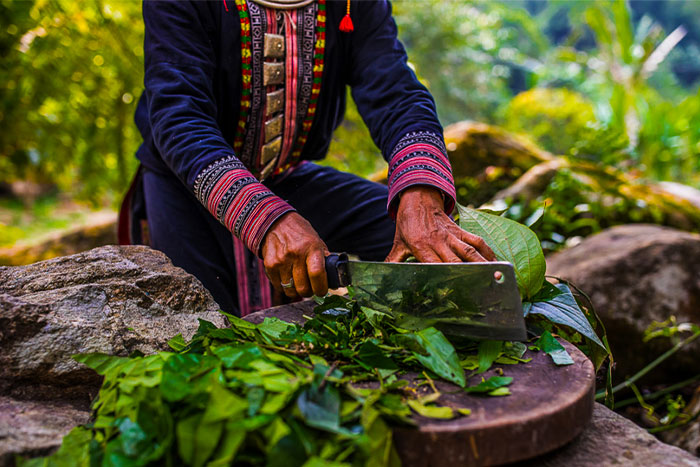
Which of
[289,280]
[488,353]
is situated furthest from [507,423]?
[289,280]

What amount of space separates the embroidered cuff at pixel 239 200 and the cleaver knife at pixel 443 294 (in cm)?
21

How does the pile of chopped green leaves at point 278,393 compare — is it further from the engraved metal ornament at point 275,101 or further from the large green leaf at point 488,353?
the engraved metal ornament at point 275,101

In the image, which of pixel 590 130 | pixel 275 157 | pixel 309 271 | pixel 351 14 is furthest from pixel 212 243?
pixel 590 130

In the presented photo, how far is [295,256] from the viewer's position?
135cm

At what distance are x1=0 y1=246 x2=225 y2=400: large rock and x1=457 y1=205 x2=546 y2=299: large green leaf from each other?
2.33 ft

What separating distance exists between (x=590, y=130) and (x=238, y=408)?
A: 3510 mm

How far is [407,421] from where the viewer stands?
874 mm

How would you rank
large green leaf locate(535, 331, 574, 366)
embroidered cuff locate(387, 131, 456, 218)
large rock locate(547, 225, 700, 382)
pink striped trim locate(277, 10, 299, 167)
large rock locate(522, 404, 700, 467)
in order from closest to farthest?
large rock locate(522, 404, 700, 467) < large green leaf locate(535, 331, 574, 366) < embroidered cuff locate(387, 131, 456, 218) < pink striped trim locate(277, 10, 299, 167) < large rock locate(547, 225, 700, 382)

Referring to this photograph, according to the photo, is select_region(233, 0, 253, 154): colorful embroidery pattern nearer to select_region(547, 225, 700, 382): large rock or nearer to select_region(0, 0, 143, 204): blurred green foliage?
select_region(547, 225, 700, 382): large rock

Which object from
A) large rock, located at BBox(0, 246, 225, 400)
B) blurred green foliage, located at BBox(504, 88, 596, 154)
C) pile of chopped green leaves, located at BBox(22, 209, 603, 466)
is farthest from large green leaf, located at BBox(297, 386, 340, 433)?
blurred green foliage, located at BBox(504, 88, 596, 154)

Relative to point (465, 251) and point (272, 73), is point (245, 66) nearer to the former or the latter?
point (272, 73)

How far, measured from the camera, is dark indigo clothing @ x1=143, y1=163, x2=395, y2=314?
6.28 feet

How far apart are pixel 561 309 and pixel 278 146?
1179 millimetres

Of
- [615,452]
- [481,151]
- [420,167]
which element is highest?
[481,151]
